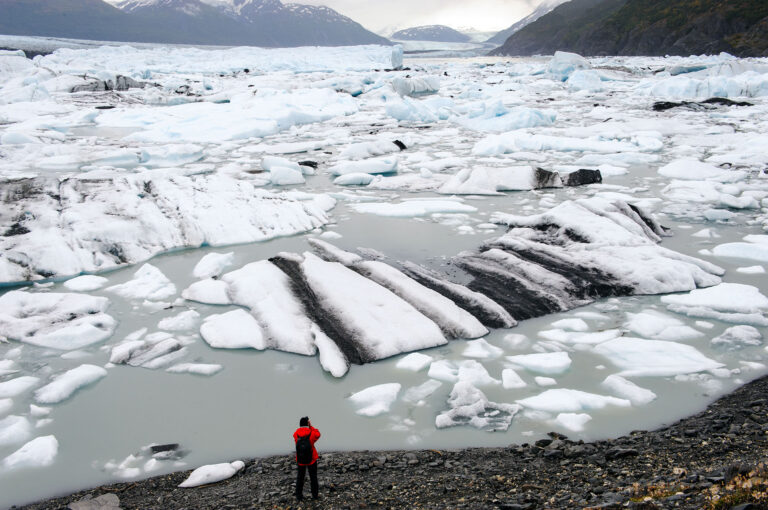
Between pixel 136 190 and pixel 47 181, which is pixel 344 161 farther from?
pixel 47 181

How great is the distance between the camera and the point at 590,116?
787 inches

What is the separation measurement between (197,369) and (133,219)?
13.0 feet

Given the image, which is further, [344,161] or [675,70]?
[675,70]

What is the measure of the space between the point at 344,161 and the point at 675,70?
29601 mm

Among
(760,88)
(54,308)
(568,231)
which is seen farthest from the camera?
(760,88)

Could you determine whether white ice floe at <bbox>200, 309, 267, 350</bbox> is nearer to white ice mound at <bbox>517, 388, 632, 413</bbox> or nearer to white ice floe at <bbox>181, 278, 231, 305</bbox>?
white ice floe at <bbox>181, 278, 231, 305</bbox>

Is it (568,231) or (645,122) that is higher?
(645,122)

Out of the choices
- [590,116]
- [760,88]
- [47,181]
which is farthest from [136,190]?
[760,88]

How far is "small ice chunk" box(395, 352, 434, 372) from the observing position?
4.58m

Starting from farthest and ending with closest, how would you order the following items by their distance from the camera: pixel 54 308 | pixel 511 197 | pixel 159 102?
pixel 159 102 < pixel 511 197 < pixel 54 308

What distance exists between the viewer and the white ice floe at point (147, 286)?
6098mm

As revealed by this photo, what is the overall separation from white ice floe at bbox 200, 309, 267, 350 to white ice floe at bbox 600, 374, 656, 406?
2.98 metres

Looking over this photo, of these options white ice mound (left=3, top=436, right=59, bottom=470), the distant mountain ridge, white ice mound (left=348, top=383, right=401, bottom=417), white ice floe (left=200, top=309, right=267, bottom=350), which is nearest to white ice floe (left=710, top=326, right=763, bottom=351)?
white ice mound (left=348, top=383, right=401, bottom=417)

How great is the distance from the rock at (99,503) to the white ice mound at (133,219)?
348cm
